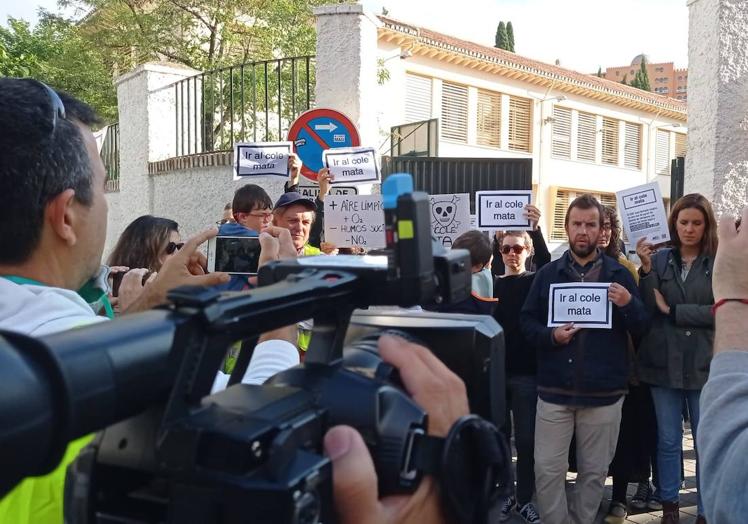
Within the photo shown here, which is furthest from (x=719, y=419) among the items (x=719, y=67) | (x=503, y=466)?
(x=719, y=67)

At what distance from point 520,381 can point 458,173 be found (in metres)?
3.23

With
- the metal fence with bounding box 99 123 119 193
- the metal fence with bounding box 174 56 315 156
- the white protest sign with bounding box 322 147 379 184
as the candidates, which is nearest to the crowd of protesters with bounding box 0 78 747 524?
the white protest sign with bounding box 322 147 379 184

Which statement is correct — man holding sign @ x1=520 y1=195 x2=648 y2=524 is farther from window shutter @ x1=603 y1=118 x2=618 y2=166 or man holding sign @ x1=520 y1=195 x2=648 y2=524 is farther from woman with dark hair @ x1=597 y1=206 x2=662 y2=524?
window shutter @ x1=603 y1=118 x2=618 y2=166

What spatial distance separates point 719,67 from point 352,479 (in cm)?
606

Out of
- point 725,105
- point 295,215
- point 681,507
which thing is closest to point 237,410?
point 295,215

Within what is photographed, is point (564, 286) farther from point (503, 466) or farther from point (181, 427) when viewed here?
point (181, 427)

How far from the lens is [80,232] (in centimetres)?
131

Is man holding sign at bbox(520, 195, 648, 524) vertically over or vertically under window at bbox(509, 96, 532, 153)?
under

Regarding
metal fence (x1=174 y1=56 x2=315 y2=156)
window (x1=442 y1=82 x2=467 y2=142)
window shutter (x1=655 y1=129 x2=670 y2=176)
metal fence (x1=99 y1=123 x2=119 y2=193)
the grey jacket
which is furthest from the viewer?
window shutter (x1=655 y1=129 x2=670 y2=176)

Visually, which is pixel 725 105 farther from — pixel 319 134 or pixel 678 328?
pixel 319 134

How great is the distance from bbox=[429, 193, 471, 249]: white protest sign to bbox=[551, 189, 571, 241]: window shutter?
21.9m

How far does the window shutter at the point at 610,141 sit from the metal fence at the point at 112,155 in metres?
23.0

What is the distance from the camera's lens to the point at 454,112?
78.2ft

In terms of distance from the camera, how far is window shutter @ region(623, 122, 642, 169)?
100 ft
